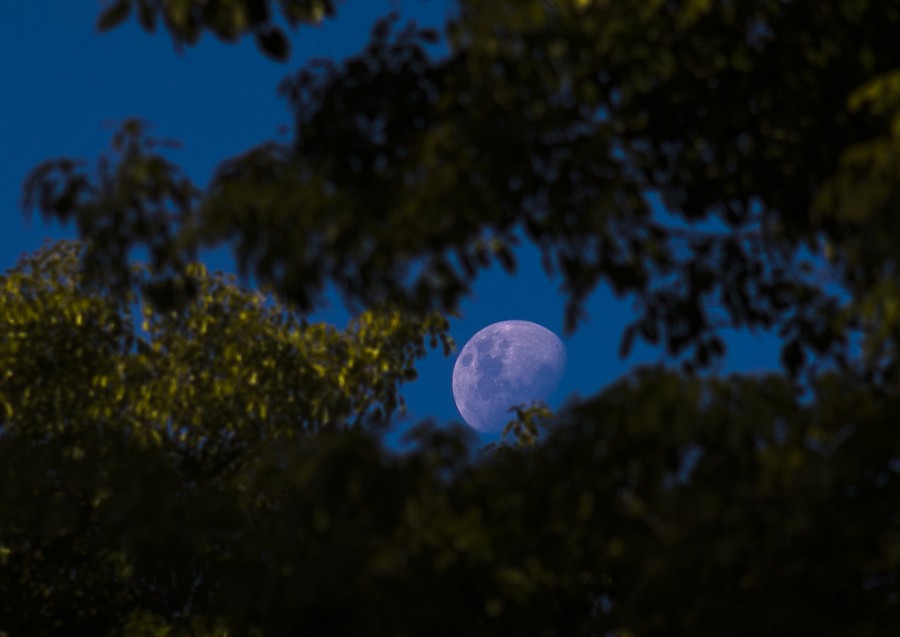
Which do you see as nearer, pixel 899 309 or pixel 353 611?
pixel 899 309

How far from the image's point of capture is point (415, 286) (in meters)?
8.32

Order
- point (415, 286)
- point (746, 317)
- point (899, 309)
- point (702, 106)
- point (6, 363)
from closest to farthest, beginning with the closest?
point (899, 309) → point (415, 286) → point (702, 106) → point (746, 317) → point (6, 363)

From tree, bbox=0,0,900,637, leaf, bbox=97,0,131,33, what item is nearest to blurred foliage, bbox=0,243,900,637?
tree, bbox=0,0,900,637

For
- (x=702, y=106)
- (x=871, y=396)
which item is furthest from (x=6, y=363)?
(x=871, y=396)

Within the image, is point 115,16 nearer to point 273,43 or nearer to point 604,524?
point 273,43

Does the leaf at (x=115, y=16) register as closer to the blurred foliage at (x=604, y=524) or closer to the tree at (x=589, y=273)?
the tree at (x=589, y=273)

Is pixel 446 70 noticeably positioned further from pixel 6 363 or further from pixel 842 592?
pixel 6 363

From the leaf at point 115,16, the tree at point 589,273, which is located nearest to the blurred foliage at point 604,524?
the tree at point 589,273

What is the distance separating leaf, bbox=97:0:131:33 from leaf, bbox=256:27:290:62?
845mm

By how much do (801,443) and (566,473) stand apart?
4.60 ft

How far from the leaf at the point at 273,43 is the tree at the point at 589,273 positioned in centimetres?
2

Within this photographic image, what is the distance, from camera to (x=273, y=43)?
9289 millimetres

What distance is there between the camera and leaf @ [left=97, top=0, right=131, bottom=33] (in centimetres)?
878

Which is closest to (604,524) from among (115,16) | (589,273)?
(589,273)
